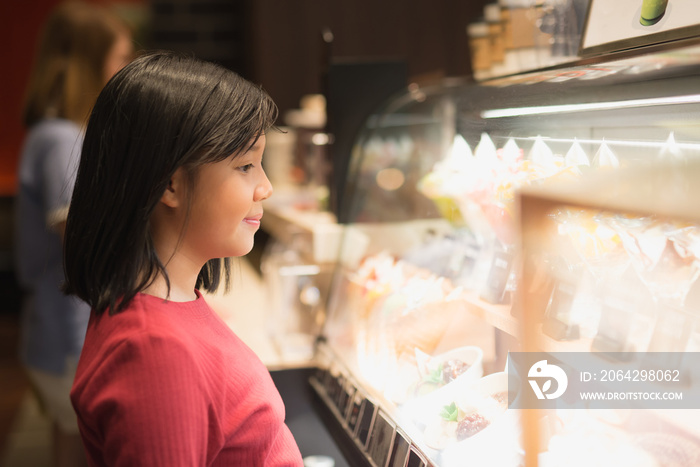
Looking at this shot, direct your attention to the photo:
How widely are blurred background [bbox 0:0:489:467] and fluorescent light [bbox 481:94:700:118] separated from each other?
2.13 metres

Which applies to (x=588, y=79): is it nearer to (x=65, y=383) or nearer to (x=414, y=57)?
(x=65, y=383)

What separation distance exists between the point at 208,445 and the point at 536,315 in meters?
0.42

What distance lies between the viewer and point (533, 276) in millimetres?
815

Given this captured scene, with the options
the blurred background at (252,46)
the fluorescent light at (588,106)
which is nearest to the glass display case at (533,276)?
the fluorescent light at (588,106)

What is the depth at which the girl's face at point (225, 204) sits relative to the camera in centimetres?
86

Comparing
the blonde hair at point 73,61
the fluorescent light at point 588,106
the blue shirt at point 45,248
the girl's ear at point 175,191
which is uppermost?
the blonde hair at point 73,61

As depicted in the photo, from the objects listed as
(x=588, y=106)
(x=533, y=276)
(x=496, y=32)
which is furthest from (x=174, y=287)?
(x=496, y=32)

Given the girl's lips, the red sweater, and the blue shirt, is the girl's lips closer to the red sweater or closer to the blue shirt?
the red sweater

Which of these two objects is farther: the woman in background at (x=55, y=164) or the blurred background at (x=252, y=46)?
the blurred background at (x=252, y=46)

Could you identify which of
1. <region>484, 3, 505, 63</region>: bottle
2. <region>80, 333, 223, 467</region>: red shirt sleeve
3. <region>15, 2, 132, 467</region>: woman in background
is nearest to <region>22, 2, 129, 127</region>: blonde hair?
<region>15, 2, 132, 467</region>: woman in background

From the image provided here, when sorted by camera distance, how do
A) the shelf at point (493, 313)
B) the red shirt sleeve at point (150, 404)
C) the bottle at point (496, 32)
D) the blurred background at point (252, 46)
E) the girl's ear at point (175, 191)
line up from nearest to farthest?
1. the red shirt sleeve at point (150, 404)
2. the girl's ear at point (175, 191)
3. the shelf at point (493, 313)
4. the bottle at point (496, 32)
5. the blurred background at point (252, 46)

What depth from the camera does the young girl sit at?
2.45 ft

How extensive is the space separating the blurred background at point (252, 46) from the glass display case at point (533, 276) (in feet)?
6.09

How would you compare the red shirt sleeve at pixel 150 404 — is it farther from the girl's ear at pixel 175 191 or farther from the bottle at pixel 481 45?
the bottle at pixel 481 45
